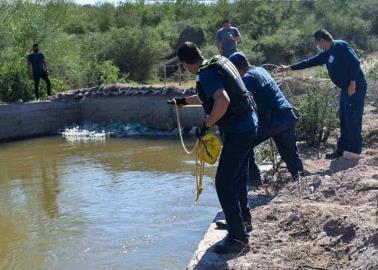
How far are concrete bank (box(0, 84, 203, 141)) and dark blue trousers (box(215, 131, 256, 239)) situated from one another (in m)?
10.3

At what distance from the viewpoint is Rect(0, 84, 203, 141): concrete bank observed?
16094 millimetres

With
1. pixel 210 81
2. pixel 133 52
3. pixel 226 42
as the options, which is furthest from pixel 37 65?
pixel 210 81

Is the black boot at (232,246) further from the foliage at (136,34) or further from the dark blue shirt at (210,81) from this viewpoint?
the foliage at (136,34)

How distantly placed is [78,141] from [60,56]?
565 cm

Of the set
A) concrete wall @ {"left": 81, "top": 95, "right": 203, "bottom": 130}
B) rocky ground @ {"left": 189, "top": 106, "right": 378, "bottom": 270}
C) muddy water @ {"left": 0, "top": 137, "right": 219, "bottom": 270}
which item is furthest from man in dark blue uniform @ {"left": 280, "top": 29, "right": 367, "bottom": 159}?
concrete wall @ {"left": 81, "top": 95, "right": 203, "bottom": 130}

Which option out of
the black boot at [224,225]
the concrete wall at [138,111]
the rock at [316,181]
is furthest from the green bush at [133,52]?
the black boot at [224,225]

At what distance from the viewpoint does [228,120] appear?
197 inches

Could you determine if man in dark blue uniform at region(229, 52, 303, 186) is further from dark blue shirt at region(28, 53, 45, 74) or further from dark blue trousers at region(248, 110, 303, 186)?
dark blue shirt at region(28, 53, 45, 74)

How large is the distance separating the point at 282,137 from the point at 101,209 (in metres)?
3.17

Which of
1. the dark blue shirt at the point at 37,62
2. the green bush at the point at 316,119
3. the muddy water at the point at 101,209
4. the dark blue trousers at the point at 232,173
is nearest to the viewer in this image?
the dark blue trousers at the point at 232,173

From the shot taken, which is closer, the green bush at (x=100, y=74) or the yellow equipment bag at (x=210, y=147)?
the yellow equipment bag at (x=210, y=147)

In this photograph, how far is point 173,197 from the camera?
9.34m

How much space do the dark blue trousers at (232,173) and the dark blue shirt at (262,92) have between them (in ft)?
4.29

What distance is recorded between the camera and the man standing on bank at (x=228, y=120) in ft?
15.8
